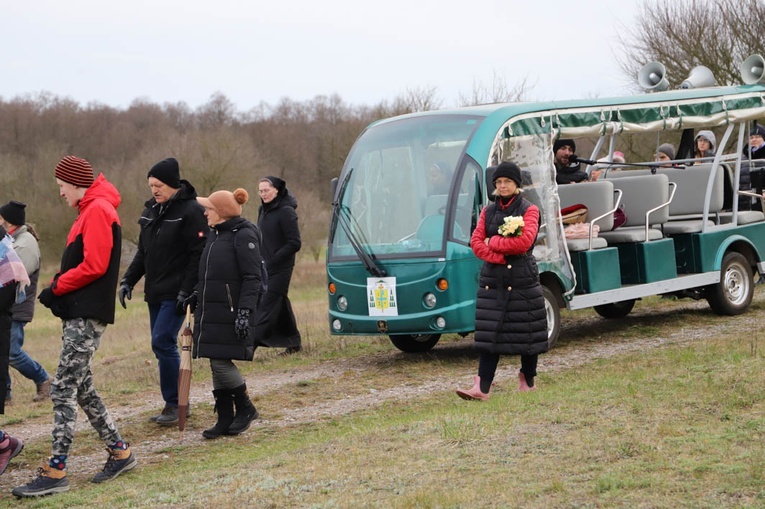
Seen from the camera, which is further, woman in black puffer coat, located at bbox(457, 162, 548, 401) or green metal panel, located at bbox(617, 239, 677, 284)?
green metal panel, located at bbox(617, 239, 677, 284)

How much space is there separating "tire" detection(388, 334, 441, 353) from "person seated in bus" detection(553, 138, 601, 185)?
247 centimetres

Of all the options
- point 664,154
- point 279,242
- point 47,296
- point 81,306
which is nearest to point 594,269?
point 279,242

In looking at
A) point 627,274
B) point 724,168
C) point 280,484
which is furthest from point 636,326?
point 280,484

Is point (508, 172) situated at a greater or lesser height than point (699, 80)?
lesser

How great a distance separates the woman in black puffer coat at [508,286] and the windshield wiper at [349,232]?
108 inches

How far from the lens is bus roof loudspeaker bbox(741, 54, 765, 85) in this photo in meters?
14.2

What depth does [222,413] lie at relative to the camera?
8352mm

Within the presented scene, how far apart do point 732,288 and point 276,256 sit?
5810 millimetres

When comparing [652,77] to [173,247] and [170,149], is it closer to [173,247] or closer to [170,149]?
[173,247]

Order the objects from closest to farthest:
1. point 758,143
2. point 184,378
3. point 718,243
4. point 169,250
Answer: point 184,378 → point 169,250 → point 718,243 → point 758,143

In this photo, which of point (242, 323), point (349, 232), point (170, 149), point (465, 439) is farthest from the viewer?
point (170, 149)

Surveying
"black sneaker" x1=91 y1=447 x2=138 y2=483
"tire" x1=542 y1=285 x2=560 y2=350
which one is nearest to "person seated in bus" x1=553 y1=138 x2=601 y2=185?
"tire" x1=542 y1=285 x2=560 y2=350

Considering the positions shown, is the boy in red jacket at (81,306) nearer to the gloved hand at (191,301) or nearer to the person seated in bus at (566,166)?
the gloved hand at (191,301)

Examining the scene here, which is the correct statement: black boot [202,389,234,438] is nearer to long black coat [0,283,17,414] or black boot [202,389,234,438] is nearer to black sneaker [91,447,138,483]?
black sneaker [91,447,138,483]
